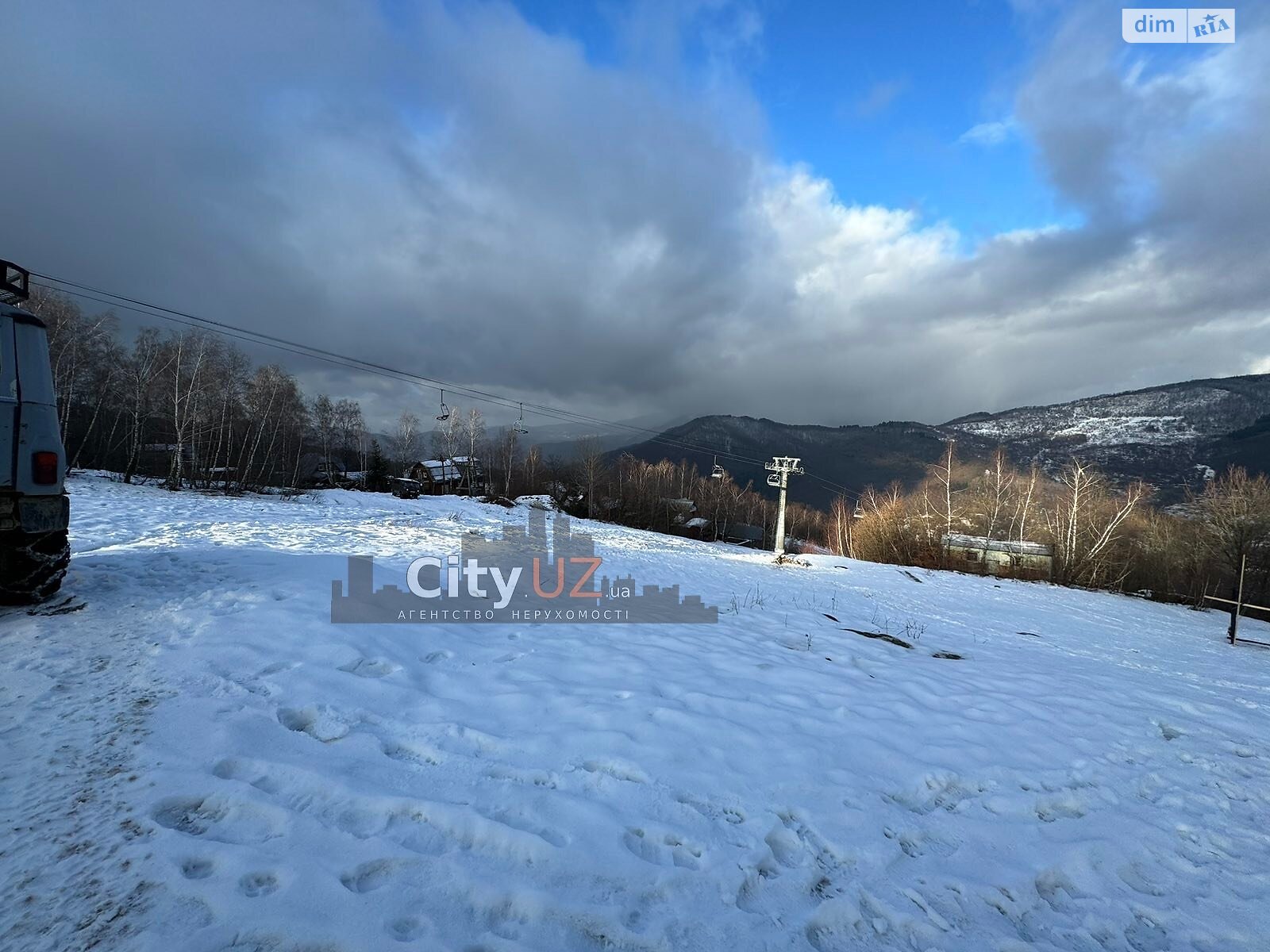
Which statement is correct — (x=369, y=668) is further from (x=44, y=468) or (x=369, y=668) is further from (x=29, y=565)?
(x=44, y=468)

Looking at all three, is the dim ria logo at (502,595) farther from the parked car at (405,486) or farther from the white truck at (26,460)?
the parked car at (405,486)

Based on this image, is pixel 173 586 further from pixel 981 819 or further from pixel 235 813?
pixel 981 819

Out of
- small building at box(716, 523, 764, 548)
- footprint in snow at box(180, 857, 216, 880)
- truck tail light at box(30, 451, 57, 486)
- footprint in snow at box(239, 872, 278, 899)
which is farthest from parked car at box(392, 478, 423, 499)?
footprint in snow at box(239, 872, 278, 899)

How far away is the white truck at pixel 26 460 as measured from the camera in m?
4.52

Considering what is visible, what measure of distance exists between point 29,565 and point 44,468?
39.1 inches

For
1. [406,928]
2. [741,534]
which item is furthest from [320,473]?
[406,928]

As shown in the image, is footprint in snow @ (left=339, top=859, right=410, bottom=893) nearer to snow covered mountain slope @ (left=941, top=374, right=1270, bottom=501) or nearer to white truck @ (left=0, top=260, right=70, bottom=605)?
white truck @ (left=0, top=260, right=70, bottom=605)

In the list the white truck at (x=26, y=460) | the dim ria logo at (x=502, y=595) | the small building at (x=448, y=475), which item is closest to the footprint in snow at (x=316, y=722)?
the dim ria logo at (x=502, y=595)

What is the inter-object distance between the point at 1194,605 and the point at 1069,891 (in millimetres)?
34760

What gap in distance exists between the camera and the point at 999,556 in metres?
36.4

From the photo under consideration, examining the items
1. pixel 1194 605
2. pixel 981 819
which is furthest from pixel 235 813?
pixel 1194 605

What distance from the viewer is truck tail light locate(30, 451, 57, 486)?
4.65 metres

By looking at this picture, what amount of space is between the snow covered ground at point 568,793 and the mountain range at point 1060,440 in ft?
318

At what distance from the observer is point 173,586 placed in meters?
6.20
